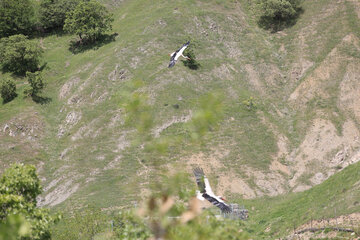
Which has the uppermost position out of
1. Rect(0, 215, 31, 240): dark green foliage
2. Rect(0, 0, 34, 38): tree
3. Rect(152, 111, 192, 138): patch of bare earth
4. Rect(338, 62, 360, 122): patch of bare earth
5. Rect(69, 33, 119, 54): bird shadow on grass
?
Rect(0, 215, 31, 240): dark green foliage

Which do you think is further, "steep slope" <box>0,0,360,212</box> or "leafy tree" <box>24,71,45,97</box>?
"leafy tree" <box>24,71,45,97</box>

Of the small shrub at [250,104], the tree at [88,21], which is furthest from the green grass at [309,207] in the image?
the tree at [88,21]

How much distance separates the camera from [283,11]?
256 feet

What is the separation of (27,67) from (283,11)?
45.6 m

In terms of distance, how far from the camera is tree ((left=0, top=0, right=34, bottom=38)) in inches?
3378

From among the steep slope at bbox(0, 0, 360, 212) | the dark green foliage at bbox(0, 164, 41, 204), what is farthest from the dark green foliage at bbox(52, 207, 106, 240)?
the dark green foliage at bbox(0, 164, 41, 204)

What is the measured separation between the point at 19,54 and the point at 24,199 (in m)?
60.4

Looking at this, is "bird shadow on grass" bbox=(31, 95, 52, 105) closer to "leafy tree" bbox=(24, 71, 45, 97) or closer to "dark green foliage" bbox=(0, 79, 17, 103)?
"leafy tree" bbox=(24, 71, 45, 97)

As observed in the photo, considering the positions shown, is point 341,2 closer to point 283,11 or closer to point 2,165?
point 283,11

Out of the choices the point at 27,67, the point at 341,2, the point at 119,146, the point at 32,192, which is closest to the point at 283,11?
the point at 341,2

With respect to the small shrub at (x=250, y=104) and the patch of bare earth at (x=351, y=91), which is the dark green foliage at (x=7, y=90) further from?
the patch of bare earth at (x=351, y=91)

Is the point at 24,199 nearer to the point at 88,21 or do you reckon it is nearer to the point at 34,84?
the point at 34,84

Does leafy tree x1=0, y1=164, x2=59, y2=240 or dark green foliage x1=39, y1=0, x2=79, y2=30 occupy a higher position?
leafy tree x1=0, y1=164, x2=59, y2=240

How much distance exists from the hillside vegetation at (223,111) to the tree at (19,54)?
89.7 inches
